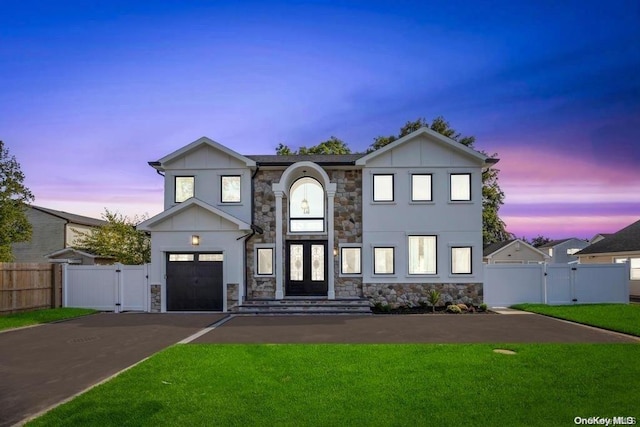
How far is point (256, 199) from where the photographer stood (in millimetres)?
16828

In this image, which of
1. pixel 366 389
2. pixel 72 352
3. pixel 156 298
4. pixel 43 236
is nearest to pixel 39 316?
pixel 156 298

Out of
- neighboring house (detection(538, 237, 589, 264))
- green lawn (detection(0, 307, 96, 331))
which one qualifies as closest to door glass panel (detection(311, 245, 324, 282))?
green lawn (detection(0, 307, 96, 331))

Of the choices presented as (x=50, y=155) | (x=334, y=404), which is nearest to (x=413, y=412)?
(x=334, y=404)

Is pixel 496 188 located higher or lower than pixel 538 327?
higher

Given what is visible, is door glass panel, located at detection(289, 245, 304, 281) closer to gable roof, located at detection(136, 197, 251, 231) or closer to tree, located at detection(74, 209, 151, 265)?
gable roof, located at detection(136, 197, 251, 231)

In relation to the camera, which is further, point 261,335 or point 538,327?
point 538,327

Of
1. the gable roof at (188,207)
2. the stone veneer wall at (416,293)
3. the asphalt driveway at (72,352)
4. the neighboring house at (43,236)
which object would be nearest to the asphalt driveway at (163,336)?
the asphalt driveway at (72,352)

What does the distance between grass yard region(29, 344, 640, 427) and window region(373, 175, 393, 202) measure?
905 cm

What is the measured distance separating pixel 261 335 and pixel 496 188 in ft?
87.4

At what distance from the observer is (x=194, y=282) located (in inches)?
617

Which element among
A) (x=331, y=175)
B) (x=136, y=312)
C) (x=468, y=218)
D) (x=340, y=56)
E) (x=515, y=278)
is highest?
(x=340, y=56)

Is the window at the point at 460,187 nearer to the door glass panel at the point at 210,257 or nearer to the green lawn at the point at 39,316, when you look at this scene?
the door glass panel at the point at 210,257

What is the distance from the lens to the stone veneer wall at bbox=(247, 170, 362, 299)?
1619 centimetres

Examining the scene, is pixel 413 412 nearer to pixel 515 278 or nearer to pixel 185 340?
pixel 185 340
